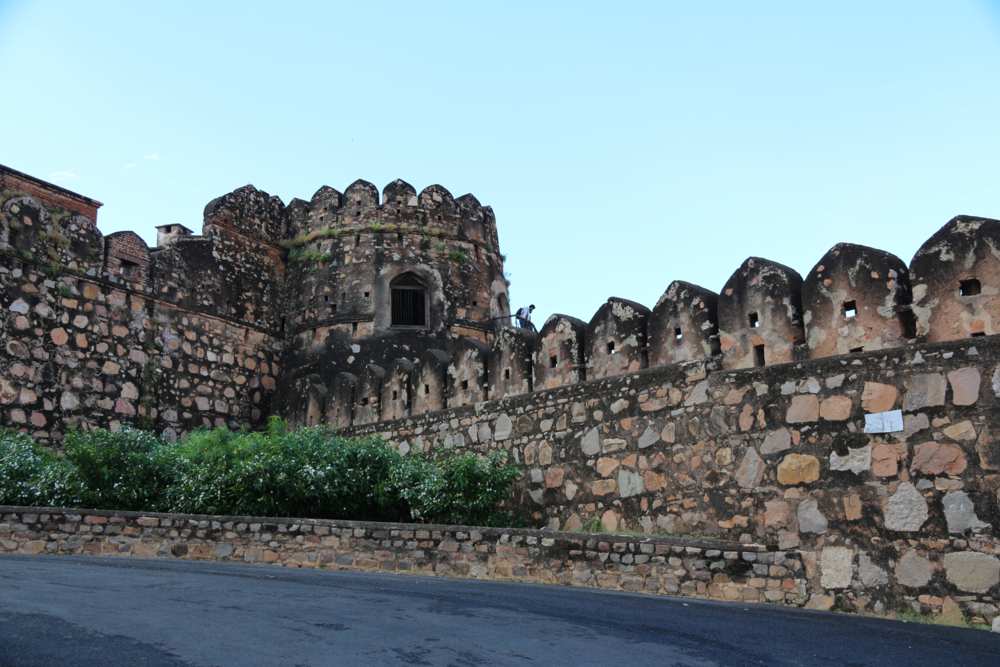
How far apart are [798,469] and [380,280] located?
8.14m

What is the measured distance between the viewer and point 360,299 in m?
13.9

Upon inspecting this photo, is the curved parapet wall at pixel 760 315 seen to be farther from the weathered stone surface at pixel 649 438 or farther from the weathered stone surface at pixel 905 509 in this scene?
the weathered stone surface at pixel 905 509

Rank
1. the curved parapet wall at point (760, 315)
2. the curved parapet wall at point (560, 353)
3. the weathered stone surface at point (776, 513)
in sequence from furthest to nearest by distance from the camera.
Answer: the curved parapet wall at point (560, 353)
the curved parapet wall at point (760, 315)
the weathered stone surface at point (776, 513)

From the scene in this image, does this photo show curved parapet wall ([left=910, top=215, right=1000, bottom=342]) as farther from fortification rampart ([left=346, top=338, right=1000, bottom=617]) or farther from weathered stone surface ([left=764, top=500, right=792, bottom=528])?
weathered stone surface ([left=764, top=500, right=792, bottom=528])

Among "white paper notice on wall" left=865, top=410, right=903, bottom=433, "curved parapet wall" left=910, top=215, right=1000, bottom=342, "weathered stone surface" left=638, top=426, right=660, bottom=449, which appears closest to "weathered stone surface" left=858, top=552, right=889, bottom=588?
"white paper notice on wall" left=865, top=410, right=903, bottom=433

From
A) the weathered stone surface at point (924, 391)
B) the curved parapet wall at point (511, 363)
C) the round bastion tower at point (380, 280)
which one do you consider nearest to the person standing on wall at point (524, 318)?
the round bastion tower at point (380, 280)

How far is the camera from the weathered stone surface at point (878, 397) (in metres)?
6.83

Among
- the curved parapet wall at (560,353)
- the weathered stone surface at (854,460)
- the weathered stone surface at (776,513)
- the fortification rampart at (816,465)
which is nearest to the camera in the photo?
the fortification rampart at (816,465)

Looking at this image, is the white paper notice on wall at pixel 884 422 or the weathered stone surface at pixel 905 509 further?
the white paper notice on wall at pixel 884 422

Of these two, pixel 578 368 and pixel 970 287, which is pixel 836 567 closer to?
pixel 970 287

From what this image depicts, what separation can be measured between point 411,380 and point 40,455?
4.32 meters

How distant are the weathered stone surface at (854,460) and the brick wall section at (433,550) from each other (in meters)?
0.79

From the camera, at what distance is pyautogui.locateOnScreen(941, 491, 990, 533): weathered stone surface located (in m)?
6.26

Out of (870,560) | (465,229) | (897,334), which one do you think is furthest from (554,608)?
(465,229)
